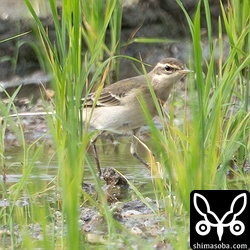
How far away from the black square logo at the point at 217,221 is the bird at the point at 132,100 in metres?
2.95

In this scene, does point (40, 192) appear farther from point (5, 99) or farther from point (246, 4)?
point (5, 99)

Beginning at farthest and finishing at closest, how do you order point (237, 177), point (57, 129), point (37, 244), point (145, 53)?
point (145, 53) < point (237, 177) < point (57, 129) < point (37, 244)

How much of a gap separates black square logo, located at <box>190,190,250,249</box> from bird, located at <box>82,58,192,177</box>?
2.95 meters

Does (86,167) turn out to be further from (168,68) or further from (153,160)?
(153,160)

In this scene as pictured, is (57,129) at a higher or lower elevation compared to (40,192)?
higher

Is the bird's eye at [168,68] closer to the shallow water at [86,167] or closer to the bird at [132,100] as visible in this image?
the bird at [132,100]

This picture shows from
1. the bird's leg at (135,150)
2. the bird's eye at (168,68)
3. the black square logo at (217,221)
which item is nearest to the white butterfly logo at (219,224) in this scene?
the black square logo at (217,221)

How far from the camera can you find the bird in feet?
28.3

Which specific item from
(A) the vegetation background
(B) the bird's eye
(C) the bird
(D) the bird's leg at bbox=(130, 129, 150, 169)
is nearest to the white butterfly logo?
(A) the vegetation background

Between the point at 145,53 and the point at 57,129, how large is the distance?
525cm

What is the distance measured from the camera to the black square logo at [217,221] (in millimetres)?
5328

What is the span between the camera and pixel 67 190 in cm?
495

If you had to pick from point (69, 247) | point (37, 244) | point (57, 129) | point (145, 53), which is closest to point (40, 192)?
point (57, 129)

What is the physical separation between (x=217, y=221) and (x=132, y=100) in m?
3.51
